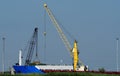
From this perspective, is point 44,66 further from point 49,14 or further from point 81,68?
point 49,14

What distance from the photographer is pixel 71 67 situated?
6043 inches

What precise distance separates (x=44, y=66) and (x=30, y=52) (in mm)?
13573

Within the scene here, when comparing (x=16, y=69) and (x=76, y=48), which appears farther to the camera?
(x=76, y=48)

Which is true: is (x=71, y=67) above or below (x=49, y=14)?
below

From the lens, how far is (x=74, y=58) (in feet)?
502

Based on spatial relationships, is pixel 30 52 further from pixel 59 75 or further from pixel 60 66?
pixel 59 75

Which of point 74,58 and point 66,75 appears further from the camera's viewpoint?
point 74,58

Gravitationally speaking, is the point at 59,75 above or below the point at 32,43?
below

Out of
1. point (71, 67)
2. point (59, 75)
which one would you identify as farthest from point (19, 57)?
point (59, 75)

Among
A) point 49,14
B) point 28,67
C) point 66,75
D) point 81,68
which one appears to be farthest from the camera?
point 49,14

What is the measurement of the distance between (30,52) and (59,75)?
6947 cm

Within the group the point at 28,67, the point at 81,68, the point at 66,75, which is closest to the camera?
the point at 66,75

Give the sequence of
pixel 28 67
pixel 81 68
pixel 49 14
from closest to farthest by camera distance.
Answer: pixel 28 67
pixel 81 68
pixel 49 14

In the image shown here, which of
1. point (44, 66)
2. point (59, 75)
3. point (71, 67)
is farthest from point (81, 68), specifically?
point (59, 75)
